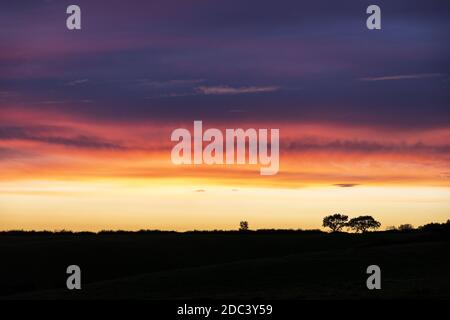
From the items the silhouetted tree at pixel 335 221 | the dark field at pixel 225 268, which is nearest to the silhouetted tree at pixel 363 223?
the silhouetted tree at pixel 335 221

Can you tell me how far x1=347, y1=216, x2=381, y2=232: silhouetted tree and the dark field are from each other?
55.1m

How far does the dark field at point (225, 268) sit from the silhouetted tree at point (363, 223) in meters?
55.1

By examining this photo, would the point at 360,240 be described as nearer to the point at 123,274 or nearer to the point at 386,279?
the point at 123,274

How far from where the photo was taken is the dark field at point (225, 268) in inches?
1759

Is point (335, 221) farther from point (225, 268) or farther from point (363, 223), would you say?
point (225, 268)

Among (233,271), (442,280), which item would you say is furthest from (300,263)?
(442,280)

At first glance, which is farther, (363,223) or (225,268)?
(363,223)

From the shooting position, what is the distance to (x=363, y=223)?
158m

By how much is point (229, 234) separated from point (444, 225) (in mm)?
29572

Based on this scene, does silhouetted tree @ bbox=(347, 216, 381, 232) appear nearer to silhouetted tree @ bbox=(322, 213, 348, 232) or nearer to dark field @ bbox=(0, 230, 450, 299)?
silhouetted tree @ bbox=(322, 213, 348, 232)

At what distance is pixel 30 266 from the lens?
67.9 metres

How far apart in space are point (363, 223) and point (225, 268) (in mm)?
104080

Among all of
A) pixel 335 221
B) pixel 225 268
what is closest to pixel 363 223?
pixel 335 221

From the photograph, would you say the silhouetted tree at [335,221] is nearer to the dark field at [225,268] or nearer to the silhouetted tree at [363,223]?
the silhouetted tree at [363,223]
